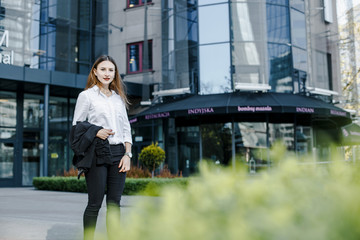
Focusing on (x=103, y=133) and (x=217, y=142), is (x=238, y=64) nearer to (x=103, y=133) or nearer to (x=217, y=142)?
(x=217, y=142)

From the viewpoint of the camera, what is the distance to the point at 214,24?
17031mm

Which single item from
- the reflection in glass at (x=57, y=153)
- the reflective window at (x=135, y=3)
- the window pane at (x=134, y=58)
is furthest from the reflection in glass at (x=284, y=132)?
the reflection in glass at (x=57, y=153)

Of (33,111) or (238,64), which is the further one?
(33,111)

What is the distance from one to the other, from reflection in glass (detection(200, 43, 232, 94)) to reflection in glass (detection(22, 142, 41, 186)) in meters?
7.65

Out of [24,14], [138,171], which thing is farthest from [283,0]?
[24,14]

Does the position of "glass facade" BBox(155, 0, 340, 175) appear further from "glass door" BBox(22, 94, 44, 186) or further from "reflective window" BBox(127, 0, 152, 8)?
"glass door" BBox(22, 94, 44, 186)

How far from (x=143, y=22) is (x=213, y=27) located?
4.80m

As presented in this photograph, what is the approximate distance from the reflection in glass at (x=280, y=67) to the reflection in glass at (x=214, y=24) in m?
1.90

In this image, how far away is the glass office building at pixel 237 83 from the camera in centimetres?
1627

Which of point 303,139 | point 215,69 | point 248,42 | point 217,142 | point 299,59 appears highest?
point 248,42

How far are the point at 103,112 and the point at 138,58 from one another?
1713 cm

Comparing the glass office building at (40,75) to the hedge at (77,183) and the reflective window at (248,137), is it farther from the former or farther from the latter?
the reflective window at (248,137)

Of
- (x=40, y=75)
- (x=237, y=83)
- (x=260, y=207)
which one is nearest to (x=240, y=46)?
(x=237, y=83)

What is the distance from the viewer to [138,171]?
556 inches
